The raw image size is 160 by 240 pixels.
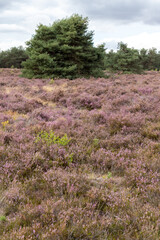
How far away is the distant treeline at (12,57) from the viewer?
45.2 m

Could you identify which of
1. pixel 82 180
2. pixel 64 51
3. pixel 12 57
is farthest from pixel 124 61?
pixel 12 57

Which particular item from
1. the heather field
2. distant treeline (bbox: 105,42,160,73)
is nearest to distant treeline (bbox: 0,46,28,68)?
distant treeline (bbox: 105,42,160,73)

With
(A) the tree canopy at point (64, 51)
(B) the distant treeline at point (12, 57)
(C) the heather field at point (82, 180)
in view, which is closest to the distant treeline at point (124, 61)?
(A) the tree canopy at point (64, 51)

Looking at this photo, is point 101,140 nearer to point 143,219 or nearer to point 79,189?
point 79,189

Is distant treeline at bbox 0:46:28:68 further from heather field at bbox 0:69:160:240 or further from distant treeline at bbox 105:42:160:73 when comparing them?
heather field at bbox 0:69:160:240

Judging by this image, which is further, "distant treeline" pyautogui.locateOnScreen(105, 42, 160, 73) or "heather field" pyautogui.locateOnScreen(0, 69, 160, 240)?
"distant treeline" pyautogui.locateOnScreen(105, 42, 160, 73)

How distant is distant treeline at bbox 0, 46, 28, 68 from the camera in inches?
1781

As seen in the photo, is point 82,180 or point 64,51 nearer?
point 82,180

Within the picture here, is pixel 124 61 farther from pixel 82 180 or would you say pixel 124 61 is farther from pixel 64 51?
pixel 82 180

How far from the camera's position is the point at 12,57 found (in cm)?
4550

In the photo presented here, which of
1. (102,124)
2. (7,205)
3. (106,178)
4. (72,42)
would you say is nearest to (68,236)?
(7,205)

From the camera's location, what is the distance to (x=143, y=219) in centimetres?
245

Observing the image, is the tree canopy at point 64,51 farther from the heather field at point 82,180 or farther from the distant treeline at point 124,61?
the heather field at point 82,180

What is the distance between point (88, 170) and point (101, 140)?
4.51 ft
